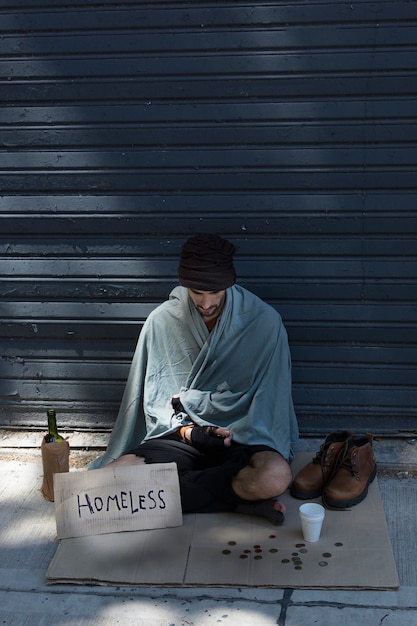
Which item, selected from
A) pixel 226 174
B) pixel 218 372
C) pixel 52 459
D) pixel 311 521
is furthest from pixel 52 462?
pixel 226 174

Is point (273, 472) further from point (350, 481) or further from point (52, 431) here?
point (52, 431)

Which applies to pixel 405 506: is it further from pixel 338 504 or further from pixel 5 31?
pixel 5 31

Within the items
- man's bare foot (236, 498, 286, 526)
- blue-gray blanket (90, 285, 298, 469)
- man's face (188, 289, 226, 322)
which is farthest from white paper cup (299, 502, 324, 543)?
man's face (188, 289, 226, 322)

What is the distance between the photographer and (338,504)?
165 inches

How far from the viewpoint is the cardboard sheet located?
366cm

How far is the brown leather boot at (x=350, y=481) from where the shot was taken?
421 centimetres

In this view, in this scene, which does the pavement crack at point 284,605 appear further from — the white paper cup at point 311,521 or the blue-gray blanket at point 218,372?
the blue-gray blanket at point 218,372

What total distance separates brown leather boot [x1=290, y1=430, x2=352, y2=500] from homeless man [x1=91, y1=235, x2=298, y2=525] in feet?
0.51

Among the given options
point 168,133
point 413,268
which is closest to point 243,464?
point 413,268

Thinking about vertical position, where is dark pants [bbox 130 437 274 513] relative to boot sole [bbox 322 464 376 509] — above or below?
above

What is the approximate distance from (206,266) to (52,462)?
1.26m

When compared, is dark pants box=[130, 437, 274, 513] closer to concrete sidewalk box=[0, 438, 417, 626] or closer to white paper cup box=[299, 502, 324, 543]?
white paper cup box=[299, 502, 324, 543]

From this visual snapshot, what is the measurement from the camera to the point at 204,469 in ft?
14.1

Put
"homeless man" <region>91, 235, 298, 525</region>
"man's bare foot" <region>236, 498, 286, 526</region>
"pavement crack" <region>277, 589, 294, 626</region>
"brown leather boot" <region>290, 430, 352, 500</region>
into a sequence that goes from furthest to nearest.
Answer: "brown leather boot" <region>290, 430, 352, 500</region> → "homeless man" <region>91, 235, 298, 525</region> → "man's bare foot" <region>236, 498, 286, 526</region> → "pavement crack" <region>277, 589, 294, 626</region>
